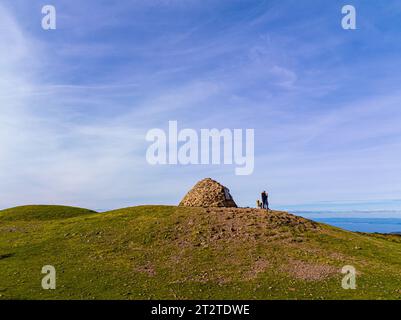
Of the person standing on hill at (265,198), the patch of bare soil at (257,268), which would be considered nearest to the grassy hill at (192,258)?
the patch of bare soil at (257,268)

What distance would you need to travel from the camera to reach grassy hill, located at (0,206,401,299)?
2975cm

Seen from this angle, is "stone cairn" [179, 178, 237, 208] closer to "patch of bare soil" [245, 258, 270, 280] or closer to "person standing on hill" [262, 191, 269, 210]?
"person standing on hill" [262, 191, 269, 210]

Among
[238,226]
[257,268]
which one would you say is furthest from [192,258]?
[238,226]

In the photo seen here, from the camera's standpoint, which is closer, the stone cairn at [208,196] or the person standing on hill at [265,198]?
the person standing on hill at [265,198]

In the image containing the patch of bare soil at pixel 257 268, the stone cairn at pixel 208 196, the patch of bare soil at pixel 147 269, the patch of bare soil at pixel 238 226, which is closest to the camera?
the patch of bare soil at pixel 257 268

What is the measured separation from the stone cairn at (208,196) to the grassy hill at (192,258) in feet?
13.2

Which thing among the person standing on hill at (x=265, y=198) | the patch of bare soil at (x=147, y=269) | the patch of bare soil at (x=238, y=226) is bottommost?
the patch of bare soil at (x=147, y=269)

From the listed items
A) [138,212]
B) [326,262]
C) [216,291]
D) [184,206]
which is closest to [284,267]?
[326,262]

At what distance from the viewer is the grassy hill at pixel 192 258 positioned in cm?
2975

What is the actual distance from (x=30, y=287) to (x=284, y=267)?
24608 mm

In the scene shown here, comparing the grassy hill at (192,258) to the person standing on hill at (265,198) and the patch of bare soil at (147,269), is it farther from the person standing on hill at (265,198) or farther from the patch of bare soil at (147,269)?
the person standing on hill at (265,198)

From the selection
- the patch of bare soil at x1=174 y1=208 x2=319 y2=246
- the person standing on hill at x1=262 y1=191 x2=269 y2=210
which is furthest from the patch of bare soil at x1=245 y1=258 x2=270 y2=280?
the person standing on hill at x1=262 y1=191 x2=269 y2=210
